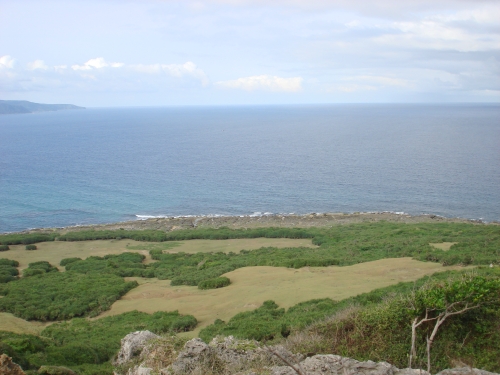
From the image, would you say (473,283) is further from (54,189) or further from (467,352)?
(54,189)

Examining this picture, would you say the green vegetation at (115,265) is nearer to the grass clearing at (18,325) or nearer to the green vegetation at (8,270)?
the green vegetation at (8,270)

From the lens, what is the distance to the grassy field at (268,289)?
65.8 ft

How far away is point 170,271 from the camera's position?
31.2 meters

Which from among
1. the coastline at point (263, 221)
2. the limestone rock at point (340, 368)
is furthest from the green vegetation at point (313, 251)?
the limestone rock at point (340, 368)

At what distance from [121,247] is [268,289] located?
24934 mm

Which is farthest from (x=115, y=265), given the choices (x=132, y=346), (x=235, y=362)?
(x=235, y=362)

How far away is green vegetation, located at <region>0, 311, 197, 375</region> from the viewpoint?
12.8 meters

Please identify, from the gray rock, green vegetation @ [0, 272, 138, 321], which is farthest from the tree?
green vegetation @ [0, 272, 138, 321]

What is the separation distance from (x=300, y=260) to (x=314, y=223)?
25.9 metres

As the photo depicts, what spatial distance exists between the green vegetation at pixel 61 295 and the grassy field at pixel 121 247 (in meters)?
8.56

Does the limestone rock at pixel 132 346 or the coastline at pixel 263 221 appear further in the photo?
the coastline at pixel 263 221

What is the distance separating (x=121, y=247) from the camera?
43.2 metres

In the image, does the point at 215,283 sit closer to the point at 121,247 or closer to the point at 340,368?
the point at 340,368

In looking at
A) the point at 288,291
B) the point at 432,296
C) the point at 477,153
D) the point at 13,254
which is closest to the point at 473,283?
the point at 432,296
